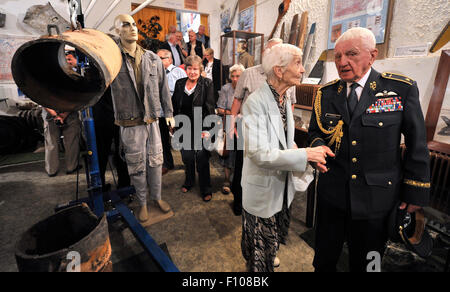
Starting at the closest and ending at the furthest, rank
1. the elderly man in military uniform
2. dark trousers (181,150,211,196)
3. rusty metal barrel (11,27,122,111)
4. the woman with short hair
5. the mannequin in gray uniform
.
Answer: rusty metal barrel (11,27,122,111)
the elderly man in military uniform
the mannequin in gray uniform
the woman with short hair
dark trousers (181,150,211,196)

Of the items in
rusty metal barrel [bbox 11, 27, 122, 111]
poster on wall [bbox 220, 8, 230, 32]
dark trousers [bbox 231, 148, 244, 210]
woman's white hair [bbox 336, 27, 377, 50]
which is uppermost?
poster on wall [bbox 220, 8, 230, 32]

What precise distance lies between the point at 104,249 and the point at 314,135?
137cm

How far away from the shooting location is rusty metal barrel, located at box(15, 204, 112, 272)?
3.32ft

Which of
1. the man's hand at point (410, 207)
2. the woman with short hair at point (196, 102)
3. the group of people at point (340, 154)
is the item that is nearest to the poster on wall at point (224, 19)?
the woman with short hair at point (196, 102)

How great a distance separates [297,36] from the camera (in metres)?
3.40

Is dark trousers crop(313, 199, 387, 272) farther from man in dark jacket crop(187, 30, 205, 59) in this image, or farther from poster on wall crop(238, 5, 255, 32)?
man in dark jacket crop(187, 30, 205, 59)

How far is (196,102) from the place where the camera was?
9.23ft

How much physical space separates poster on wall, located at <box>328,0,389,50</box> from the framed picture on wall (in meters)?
0.68

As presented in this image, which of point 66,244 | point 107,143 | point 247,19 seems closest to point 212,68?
point 247,19

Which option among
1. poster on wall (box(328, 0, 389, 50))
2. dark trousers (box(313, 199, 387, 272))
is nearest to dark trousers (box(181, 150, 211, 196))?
dark trousers (box(313, 199, 387, 272))

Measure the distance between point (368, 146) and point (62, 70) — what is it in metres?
1.68

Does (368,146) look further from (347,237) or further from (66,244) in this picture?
(66,244)

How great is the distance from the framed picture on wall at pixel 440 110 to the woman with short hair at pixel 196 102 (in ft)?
6.94
